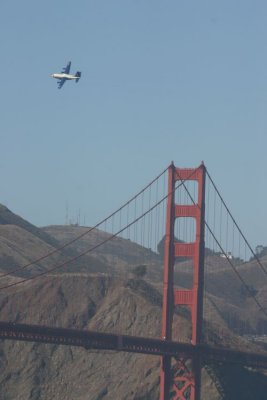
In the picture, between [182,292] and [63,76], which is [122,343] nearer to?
[182,292]

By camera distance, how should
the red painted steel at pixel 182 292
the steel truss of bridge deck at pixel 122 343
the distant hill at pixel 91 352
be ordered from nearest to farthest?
the steel truss of bridge deck at pixel 122 343 → the red painted steel at pixel 182 292 → the distant hill at pixel 91 352

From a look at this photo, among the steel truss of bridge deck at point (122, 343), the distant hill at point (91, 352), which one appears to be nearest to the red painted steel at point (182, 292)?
the steel truss of bridge deck at point (122, 343)

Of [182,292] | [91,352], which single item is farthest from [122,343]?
[91,352]

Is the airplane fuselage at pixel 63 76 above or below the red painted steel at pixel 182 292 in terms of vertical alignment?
above

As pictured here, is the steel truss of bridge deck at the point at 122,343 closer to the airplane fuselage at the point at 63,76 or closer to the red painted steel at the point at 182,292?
the red painted steel at the point at 182,292

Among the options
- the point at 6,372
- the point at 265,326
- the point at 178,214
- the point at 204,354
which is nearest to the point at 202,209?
Result: the point at 178,214

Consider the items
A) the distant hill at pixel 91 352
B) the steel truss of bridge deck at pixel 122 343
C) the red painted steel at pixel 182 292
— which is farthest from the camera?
the distant hill at pixel 91 352

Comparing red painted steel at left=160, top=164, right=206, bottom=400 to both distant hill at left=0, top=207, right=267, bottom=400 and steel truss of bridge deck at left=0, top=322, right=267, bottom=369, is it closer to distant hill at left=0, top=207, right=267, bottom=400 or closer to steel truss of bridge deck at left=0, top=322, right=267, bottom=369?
steel truss of bridge deck at left=0, top=322, right=267, bottom=369
